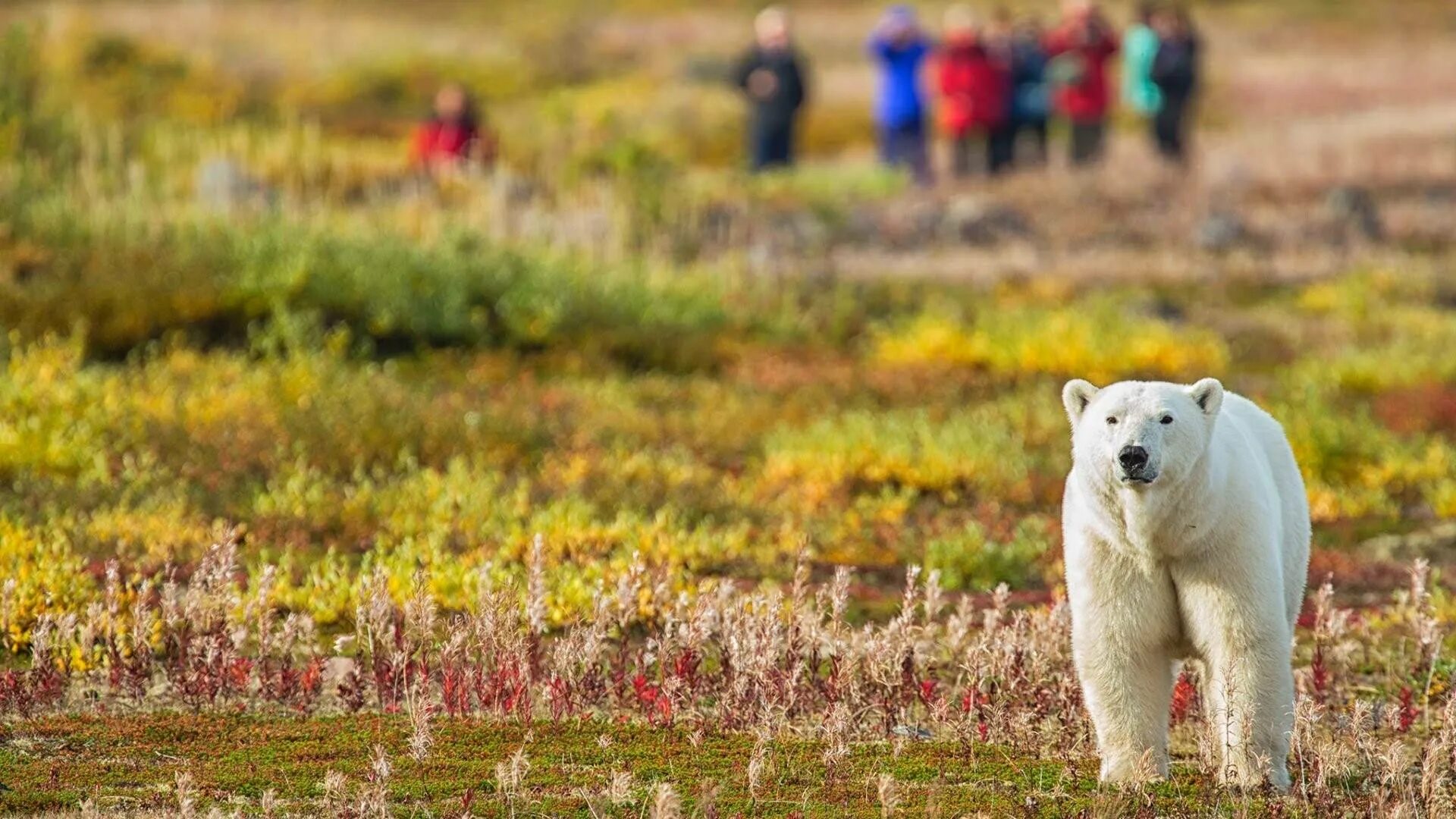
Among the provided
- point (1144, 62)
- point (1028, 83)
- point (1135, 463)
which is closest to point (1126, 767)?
point (1135, 463)

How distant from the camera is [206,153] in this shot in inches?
904

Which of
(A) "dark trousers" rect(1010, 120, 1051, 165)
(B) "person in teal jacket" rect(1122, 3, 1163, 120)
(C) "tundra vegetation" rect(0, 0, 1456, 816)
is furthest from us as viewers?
(A) "dark trousers" rect(1010, 120, 1051, 165)

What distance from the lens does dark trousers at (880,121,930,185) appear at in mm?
30906

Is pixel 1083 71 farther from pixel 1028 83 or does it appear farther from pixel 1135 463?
pixel 1135 463

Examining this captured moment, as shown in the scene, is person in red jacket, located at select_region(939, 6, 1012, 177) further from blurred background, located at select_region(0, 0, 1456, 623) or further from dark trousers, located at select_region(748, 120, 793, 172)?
dark trousers, located at select_region(748, 120, 793, 172)

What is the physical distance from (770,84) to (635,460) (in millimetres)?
18267

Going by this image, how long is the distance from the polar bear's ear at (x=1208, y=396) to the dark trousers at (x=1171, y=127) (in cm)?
2415

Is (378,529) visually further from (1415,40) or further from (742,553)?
(1415,40)

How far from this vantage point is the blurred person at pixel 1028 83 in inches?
1187

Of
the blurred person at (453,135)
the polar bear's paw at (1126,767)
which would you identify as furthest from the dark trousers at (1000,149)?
the polar bear's paw at (1126,767)

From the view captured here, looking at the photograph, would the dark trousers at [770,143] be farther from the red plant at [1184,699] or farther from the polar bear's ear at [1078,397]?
the polar bear's ear at [1078,397]

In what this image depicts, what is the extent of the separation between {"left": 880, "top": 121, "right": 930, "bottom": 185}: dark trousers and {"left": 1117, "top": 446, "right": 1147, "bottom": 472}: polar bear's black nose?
2424 centimetres

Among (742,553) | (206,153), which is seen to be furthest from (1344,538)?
(206,153)

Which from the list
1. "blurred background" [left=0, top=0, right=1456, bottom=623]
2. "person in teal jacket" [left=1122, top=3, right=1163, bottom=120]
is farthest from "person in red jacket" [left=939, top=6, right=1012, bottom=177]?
"person in teal jacket" [left=1122, top=3, right=1163, bottom=120]
